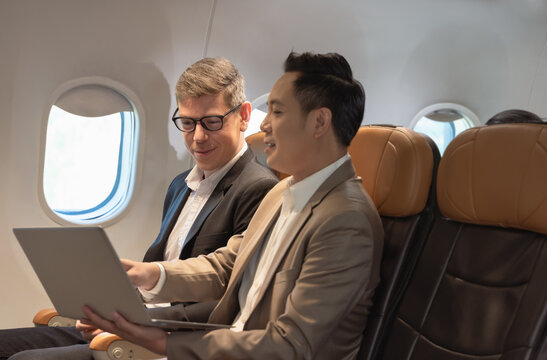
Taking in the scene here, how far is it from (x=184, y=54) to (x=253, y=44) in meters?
0.61

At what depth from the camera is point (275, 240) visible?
1851mm

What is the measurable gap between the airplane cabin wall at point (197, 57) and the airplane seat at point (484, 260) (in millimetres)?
3020

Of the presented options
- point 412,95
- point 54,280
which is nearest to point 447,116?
point 412,95

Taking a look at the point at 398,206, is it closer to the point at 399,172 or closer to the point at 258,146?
the point at 399,172

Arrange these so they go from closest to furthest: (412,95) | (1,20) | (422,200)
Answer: (422,200)
(1,20)
(412,95)

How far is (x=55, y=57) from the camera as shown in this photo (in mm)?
4031

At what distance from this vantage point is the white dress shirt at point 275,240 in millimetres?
1786

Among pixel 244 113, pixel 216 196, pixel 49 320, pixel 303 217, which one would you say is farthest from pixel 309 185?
pixel 49 320

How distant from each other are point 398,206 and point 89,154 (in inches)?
124

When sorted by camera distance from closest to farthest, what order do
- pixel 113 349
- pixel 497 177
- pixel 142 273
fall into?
pixel 497 177 → pixel 113 349 → pixel 142 273

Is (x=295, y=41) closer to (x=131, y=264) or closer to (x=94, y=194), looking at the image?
(x=94, y=194)

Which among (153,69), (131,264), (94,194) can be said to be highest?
(153,69)

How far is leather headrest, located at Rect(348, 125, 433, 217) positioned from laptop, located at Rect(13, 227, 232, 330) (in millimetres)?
674

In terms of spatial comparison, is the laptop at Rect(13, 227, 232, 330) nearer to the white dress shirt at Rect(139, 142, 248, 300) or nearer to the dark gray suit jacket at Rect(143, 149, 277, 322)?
the dark gray suit jacket at Rect(143, 149, 277, 322)
